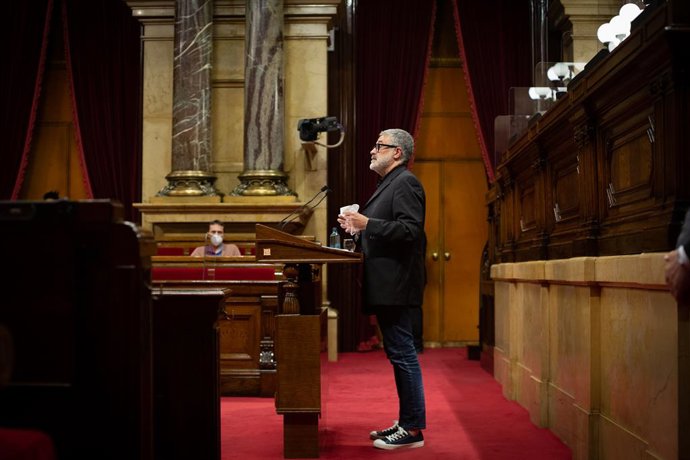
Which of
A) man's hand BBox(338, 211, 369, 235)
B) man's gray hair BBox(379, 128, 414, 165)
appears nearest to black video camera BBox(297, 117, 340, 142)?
man's gray hair BBox(379, 128, 414, 165)

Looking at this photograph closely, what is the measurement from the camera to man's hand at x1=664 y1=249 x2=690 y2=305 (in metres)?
1.86

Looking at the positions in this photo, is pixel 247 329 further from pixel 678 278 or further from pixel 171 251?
pixel 678 278

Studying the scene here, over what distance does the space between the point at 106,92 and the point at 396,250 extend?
5.89m

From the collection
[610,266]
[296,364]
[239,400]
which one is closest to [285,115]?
[239,400]

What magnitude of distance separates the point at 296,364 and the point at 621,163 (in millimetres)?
1525

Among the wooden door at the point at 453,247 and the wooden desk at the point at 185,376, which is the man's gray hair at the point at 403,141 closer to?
the wooden desk at the point at 185,376

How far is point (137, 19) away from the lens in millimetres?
7984

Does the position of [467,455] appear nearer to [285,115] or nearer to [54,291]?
[54,291]

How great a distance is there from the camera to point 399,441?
367 centimetres

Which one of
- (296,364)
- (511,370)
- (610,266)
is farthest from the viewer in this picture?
(511,370)

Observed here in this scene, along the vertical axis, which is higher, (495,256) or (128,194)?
(128,194)

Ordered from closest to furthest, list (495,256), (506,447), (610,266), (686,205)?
(686,205) → (610,266) → (506,447) → (495,256)

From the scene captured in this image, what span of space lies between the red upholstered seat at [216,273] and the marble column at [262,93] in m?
1.91

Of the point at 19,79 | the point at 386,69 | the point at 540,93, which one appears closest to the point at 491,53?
the point at 386,69
